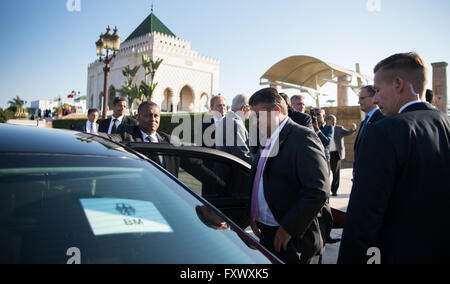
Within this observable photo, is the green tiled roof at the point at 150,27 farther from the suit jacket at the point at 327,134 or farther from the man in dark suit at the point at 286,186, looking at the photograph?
the man in dark suit at the point at 286,186

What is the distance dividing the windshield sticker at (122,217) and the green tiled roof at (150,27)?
56.3 m

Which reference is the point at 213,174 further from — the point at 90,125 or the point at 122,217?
the point at 90,125

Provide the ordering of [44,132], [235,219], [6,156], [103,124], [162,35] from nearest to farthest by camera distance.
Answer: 1. [6,156]
2. [44,132]
3. [235,219]
4. [103,124]
5. [162,35]

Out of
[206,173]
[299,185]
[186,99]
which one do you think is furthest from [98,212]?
[186,99]

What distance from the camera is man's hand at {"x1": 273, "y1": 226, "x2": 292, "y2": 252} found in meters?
2.12

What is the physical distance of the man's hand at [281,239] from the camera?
6.97 feet

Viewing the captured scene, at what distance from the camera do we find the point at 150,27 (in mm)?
54562

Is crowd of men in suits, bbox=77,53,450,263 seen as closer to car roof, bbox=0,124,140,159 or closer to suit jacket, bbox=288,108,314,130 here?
car roof, bbox=0,124,140,159

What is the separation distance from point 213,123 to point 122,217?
3.62 metres

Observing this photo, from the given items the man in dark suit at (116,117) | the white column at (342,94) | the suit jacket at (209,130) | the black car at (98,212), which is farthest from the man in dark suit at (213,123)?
the white column at (342,94)

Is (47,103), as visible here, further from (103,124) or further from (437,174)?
(437,174)
